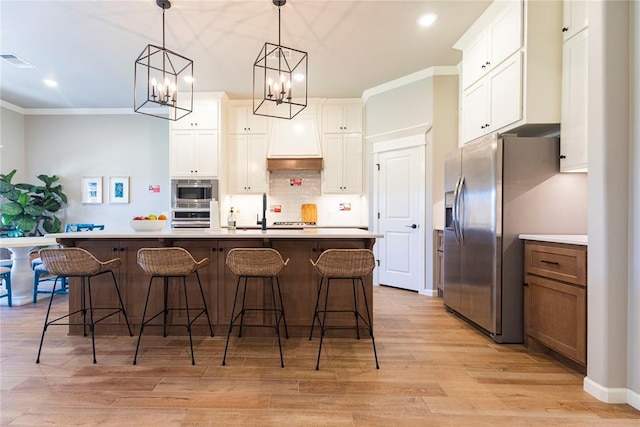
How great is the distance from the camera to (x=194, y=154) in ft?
16.4

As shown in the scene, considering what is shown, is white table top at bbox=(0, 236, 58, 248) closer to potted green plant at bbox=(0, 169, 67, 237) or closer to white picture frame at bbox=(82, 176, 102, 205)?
potted green plant at bbox=(0, 169, 67, 237)

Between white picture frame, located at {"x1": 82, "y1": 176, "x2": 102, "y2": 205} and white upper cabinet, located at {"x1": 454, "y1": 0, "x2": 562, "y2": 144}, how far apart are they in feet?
20.4

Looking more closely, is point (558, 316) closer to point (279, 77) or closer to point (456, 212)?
point (456, 212)

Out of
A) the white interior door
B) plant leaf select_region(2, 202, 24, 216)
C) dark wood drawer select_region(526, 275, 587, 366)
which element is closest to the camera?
dark wood drawer select_region(526, 275, 587, 366)

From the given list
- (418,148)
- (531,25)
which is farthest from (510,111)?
(418,148)

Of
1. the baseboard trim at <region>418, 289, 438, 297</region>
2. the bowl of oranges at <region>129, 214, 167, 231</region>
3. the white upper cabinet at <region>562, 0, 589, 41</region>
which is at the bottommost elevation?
the baseboard trim at <region>418, 289, 438, 297</region>

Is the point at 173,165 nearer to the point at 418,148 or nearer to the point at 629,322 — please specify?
the point at 418,148

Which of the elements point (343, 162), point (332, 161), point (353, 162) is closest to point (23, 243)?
point (332, 161)

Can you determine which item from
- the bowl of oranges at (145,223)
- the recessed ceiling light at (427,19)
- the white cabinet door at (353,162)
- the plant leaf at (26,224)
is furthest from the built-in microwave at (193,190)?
the recessed ceiling light at (427,19)

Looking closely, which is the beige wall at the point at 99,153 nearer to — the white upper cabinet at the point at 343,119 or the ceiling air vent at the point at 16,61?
the ceiling air vent at the point at 16,61

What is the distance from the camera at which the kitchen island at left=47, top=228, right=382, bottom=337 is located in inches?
109

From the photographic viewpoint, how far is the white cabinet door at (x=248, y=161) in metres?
5.33

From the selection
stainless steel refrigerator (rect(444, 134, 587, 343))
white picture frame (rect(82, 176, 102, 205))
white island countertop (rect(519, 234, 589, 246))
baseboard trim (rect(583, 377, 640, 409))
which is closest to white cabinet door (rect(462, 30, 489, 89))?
stainless steel refrigerator (rect(444, 134, 587, 343))

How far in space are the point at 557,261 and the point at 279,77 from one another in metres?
2.58
